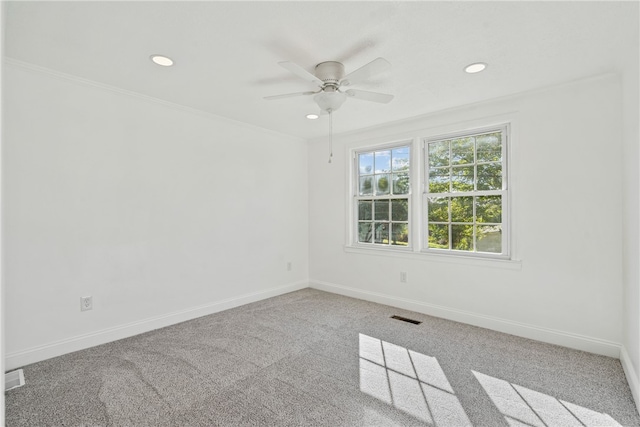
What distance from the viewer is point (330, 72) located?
258 cm

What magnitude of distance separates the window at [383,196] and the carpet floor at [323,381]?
1.36 m

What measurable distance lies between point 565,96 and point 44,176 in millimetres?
4574

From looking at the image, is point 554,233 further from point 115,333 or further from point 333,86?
point 115,333

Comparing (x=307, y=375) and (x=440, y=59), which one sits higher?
(x=440, y=59)

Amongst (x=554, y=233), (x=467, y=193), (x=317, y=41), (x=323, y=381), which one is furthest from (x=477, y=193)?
(x=323, y=381)

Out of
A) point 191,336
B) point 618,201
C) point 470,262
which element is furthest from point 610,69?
point 191,336

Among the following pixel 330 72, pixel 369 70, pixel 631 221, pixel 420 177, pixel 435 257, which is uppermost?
pixel 330 72

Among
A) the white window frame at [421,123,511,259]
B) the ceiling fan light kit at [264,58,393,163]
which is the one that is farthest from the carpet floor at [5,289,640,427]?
the ceiling fan light kit at [264,58,393,163]

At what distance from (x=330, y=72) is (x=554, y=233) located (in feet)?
8.21

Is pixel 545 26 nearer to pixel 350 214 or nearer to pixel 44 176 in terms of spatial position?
pixel 350 214

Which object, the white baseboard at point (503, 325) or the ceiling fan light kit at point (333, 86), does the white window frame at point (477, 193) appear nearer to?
the white baseboard at point (503, 325)

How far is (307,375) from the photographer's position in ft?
8.17

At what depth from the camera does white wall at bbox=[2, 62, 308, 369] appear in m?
2.65

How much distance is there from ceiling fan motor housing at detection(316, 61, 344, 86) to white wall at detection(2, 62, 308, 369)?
183 cm
